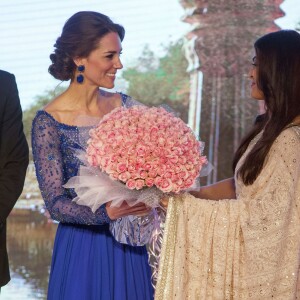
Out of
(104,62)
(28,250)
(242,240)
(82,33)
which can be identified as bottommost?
(28,250)

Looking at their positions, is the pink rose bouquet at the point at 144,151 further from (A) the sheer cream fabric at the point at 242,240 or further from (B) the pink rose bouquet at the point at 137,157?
(A) the sheer cream fabric at the point at 242,240

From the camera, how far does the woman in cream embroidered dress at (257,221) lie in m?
3.14

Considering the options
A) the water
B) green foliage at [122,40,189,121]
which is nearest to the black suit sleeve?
green foliage at [122,40,189,121]

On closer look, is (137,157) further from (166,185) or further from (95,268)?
(95,268)

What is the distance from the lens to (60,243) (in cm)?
337

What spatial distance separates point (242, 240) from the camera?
3.22 metres

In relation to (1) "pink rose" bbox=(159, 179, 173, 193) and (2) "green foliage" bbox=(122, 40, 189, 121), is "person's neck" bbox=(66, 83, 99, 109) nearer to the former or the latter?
(1) "pink rose" bbox=(159, 179, 173, 193)

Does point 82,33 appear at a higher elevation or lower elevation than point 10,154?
higher

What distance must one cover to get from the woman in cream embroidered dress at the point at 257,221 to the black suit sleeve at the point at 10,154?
0.59 meters

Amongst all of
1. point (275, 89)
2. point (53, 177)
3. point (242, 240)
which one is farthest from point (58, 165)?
point (275, 89)

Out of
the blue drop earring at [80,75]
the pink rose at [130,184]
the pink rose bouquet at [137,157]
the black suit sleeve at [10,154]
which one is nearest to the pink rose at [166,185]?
the pink rose bouquet at [137,157]

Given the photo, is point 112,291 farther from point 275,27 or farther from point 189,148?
point 275,27

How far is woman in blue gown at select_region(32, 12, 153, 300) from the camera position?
3240 millimetres

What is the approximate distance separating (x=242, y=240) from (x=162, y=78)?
9.23 ft
